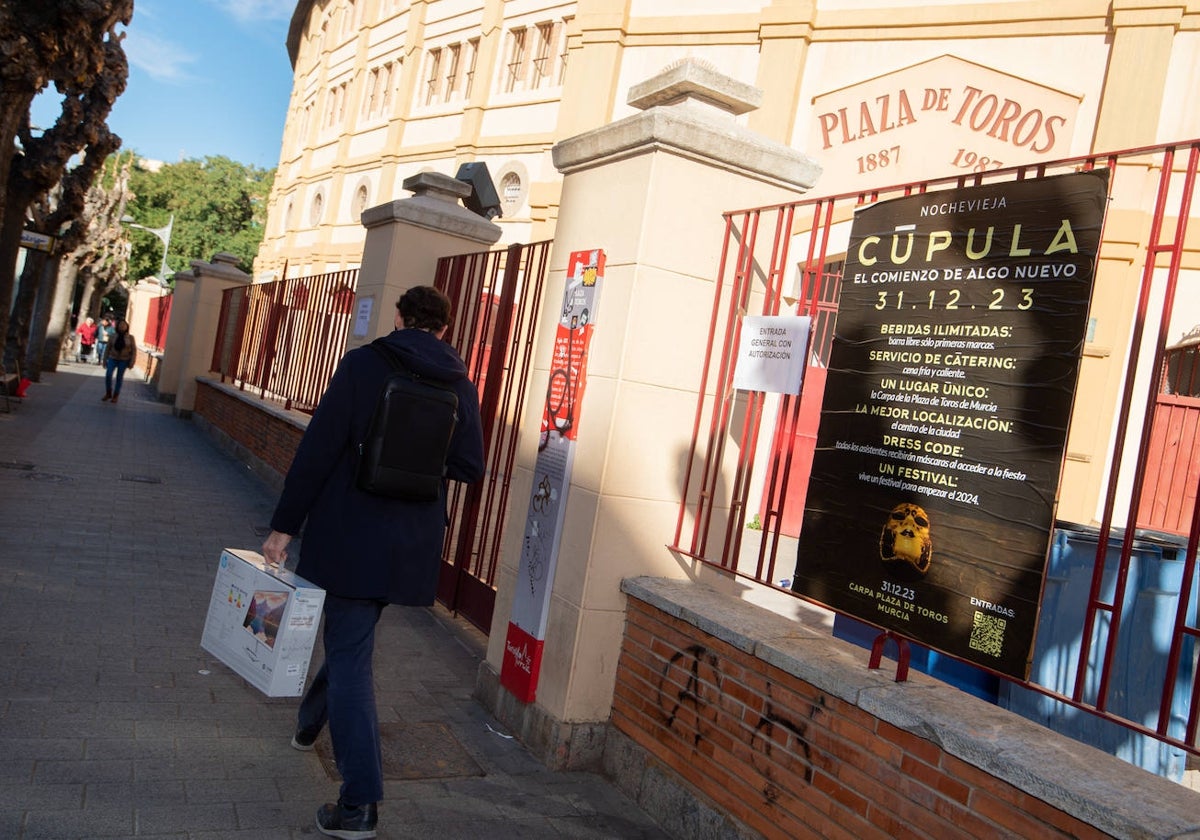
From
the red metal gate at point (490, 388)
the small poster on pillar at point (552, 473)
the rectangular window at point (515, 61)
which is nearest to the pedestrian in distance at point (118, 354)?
the rectangular window at point (515, 61)

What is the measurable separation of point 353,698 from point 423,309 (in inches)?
60.3

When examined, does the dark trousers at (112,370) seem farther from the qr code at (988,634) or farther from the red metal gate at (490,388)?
the qr code at (988,634)

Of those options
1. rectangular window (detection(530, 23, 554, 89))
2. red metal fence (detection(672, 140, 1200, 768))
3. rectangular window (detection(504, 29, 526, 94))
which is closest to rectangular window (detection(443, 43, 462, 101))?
rectangular window (detection(504, 29, 526, 94))

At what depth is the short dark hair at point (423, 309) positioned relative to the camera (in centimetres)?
402

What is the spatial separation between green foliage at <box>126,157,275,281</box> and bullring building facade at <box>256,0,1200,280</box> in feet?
117

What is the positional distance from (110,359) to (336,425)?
19.1 m

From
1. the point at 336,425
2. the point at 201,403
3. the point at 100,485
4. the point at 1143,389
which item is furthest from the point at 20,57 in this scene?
the point at 1143,389

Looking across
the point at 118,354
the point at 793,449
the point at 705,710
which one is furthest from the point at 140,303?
the point at 705,710

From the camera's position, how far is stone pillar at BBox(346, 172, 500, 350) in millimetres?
8039

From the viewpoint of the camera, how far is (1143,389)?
12.1 metres

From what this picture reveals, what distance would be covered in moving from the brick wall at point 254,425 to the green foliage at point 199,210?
4900 cm

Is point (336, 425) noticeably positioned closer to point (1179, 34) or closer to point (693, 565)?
point (693, 565)

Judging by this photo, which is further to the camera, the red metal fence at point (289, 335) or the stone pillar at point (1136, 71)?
the stone pillar at point (1136, 71)

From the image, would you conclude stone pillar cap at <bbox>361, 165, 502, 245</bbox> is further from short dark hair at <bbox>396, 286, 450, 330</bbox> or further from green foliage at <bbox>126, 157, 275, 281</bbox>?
green foliage at <bbox>126, 157, 275, 281</bbox>
